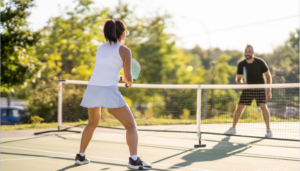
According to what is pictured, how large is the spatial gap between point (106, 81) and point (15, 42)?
1337 centimetres

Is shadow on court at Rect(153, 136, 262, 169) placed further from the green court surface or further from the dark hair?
the dark hair

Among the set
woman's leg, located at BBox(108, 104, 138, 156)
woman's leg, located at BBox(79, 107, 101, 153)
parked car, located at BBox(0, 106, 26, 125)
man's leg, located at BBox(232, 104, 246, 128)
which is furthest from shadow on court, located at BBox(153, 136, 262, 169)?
parked car, located at BBox(0, 106, 26, 125)

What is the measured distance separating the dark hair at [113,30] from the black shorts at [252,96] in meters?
4.40

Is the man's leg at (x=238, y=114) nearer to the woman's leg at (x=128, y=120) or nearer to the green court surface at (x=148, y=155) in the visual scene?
the green court surface at (x=148, y=155)

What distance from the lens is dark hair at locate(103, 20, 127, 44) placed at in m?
4.67

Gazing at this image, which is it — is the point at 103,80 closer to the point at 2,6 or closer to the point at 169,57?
the point at 2,6

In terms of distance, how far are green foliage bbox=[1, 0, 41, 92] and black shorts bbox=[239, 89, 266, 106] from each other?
11338 mm

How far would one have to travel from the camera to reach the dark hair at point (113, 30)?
4.67 m

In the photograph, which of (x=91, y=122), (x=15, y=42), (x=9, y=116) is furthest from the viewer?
(x=9, y=116)

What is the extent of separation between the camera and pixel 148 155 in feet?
20.6

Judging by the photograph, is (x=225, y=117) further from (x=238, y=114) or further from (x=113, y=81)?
(x=113, y=81)

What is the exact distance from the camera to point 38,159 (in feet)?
18.5

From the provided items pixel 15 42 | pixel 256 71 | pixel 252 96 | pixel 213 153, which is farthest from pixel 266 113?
pixel 15 42

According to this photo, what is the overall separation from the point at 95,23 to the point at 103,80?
108ft
